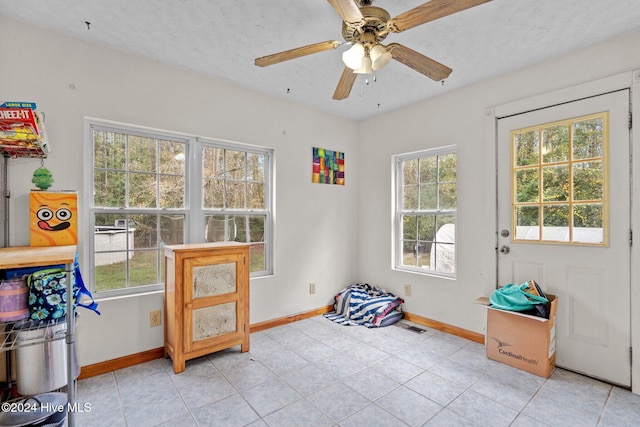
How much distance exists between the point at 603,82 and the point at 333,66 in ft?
Answer: 6.59

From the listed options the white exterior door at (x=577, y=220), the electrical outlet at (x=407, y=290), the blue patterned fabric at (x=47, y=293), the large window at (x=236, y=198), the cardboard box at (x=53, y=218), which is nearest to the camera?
the blue patterned fabric at (x=47, y=293)

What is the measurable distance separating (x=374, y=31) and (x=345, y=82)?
0.48m

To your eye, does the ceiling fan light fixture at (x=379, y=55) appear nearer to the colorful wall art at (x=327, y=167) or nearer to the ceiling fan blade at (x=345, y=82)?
the ceiling fan blade at (x=345, y=82)

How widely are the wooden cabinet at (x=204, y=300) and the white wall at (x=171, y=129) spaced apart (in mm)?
351

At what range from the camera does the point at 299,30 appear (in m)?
2.16

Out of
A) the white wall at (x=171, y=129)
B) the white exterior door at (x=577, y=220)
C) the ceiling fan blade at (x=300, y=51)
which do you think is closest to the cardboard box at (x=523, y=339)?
the white exterior door at (x=577, y=220)

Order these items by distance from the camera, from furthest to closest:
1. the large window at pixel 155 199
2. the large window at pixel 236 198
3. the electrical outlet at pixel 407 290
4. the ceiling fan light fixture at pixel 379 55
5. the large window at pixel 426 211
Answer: the electrical outlet at pixel 407 290 < the large window at pixel 426 211 < the large window at pixel 236 198 < the large window at pixel 155 199 < the ceiling fan light fixture at pixel 379 55

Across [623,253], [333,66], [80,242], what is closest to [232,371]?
[80,242]

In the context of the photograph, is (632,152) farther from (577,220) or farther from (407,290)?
(407,290)

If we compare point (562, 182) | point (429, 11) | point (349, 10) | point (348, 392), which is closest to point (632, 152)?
point (562, 182)

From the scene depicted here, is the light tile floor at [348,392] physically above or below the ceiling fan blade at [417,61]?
below

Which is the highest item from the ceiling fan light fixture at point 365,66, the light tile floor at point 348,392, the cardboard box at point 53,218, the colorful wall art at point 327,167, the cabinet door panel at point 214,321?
the ceiling fan light fixture at point 365,66

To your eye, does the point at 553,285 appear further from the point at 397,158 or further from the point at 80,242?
the point at 80,242

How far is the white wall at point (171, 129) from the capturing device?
2164 mm
